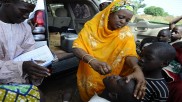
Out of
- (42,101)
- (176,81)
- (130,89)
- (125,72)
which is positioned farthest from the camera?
(125,72)

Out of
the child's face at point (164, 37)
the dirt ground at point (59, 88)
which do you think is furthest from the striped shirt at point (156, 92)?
the child's face at point (164, 37)

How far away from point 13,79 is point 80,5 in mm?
3612

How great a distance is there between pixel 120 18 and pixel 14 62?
3.54 ft

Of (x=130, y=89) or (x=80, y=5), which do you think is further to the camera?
(x=80, y=5)

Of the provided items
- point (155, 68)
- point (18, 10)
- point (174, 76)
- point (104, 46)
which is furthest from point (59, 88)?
point (155, 68)

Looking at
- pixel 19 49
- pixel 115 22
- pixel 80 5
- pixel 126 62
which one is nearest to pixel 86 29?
pixel 115 22

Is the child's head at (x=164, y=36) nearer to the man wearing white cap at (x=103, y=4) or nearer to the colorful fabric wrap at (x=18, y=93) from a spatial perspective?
the man wearing white cap at (x=103, y=4)

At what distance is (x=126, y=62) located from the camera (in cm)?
262

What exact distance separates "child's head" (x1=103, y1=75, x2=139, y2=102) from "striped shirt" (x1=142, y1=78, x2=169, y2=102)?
155 millimetres

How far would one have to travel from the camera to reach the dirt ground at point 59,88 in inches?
154

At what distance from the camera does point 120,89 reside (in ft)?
6.56

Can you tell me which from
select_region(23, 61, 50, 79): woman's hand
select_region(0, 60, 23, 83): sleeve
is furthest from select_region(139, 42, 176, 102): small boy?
select_region(0, 60, 23, 83): sleeve

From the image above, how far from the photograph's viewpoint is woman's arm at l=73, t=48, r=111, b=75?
7.17 feet

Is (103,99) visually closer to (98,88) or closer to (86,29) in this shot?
(98,88)
